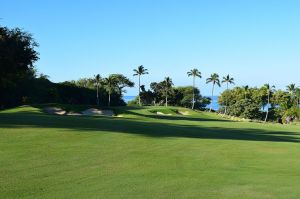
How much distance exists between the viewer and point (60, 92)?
10450 cm

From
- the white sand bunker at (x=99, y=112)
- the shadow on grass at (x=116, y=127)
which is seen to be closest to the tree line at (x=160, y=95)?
the white sand bunker at (x=99, y=112)

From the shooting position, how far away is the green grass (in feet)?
36.7

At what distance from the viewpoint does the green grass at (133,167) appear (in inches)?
440

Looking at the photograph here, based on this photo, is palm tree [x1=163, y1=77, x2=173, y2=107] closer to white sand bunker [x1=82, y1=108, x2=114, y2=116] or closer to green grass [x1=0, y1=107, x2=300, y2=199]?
white sand bunker [x1=82, y1=108, x2=114, y2=116]

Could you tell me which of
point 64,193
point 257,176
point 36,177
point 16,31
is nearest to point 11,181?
point 36,177

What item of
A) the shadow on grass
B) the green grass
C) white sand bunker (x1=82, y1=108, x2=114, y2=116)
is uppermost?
white sand bunker (x1=82, y1=108, x2=114, y2=116)

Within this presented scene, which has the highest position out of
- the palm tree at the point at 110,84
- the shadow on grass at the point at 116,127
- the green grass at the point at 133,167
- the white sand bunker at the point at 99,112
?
the palm tree at the point at 110,84

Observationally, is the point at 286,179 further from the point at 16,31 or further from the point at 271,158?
the point at 16,31

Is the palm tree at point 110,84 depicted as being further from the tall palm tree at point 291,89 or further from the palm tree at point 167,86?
the tall palm tree at point 291,89

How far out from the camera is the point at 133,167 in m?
14.1

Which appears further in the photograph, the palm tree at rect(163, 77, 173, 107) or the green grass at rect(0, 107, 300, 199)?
the palm tree at rect(163, 77, 173, 107)

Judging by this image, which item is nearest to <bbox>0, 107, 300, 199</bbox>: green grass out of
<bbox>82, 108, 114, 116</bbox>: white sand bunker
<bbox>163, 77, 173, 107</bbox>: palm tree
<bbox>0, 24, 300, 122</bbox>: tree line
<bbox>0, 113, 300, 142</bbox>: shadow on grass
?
<bbox>0, 113, 300, 142</bbox>: shadow on grass

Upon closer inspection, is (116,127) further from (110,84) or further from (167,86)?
(167,86)

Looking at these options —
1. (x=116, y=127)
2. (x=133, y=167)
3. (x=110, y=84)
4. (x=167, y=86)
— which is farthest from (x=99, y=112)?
(x=167, y=86)
